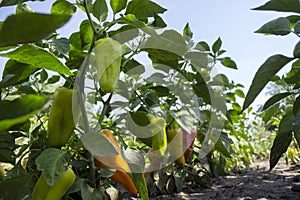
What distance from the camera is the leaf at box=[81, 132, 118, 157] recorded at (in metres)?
0.55

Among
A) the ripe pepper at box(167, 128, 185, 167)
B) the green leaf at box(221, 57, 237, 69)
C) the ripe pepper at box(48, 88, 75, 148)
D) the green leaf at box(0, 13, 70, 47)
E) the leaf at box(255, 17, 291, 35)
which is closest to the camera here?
the green leaf at box(0, 13, 70, 47)

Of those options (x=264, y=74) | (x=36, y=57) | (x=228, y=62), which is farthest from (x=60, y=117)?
(x=228, y=62)

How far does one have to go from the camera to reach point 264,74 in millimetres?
781

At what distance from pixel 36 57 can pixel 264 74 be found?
1.60 ft

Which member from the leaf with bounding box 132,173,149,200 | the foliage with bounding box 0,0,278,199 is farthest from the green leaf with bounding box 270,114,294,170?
the leaf with bounding box 132,173,149,200

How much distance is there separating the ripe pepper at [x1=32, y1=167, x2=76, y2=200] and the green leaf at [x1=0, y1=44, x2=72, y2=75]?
0.64 ft

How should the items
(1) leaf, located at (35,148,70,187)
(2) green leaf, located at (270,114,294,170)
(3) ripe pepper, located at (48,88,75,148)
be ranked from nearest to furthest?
(1) leaf, located at (35,148,70,187) < (3) ripe pepper, located at (48,88,75,148) < (2) green leaf, located at (270,114,294,170)

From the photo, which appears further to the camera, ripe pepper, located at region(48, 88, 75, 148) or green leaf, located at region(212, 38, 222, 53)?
green leaf, located at region(212, 38, 222, 53)

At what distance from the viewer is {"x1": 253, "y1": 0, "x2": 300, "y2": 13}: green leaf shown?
2.47 feet

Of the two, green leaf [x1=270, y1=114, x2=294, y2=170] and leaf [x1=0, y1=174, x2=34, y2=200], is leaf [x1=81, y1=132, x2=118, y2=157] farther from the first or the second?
green leaf [x1=270, y1=114, x2=294, y2=170]

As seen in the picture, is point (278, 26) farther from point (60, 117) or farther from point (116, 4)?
point (60, 117)

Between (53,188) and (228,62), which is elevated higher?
(228,62)

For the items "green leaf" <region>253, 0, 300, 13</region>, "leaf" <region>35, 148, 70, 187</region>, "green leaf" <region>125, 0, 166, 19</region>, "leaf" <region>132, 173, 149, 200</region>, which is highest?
"green leaf" <region>125, 0, 166, 19</region>

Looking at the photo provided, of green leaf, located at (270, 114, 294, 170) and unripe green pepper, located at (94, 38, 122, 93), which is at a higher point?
unripe green pepper, located at (94, 38, 122, 93)
